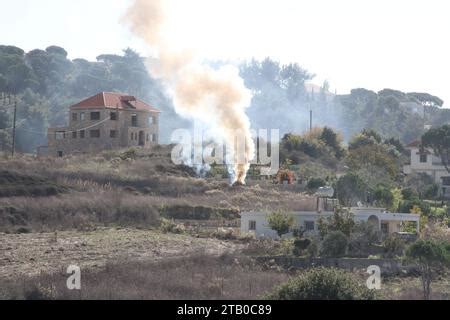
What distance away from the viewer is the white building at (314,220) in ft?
182

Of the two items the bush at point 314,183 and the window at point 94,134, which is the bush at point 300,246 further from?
the window at point 94,134

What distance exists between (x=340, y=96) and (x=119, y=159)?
97963mm

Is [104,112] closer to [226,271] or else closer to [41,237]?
[41,237]

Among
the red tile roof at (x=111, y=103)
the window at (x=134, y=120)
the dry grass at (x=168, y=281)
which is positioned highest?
the red tile roof at (x=111, y=103)

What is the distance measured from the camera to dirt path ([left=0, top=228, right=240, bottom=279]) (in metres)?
46.8

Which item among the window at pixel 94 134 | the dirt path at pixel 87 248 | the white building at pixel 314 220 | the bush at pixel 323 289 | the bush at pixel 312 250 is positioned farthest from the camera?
the window at pixel 94 134

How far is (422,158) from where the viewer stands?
84250 millimetres

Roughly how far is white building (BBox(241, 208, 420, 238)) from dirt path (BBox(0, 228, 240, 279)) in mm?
2932

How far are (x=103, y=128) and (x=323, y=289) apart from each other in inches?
1981

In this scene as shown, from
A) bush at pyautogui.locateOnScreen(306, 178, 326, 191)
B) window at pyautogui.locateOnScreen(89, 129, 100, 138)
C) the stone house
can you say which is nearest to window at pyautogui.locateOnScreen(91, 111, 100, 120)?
the stone house

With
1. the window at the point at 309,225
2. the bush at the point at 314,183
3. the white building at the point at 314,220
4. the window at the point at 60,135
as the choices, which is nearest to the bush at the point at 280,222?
the white building at the point at 314,220

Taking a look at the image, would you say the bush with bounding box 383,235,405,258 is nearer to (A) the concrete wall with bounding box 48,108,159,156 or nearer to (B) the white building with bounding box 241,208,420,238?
(B) the white building with bounding box 241,208,420,238

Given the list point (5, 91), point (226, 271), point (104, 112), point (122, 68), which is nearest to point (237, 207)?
point (226, 271)

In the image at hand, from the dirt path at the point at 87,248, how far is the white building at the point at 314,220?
2.93 m
